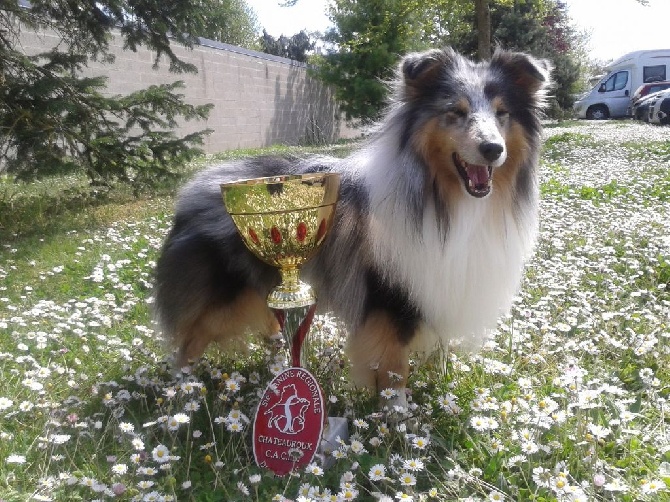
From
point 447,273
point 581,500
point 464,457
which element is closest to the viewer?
point 581,500

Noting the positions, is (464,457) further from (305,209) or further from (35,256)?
(35,256)

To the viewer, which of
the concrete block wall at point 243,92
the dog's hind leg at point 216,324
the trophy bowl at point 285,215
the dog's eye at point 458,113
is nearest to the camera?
the trophy bowl at point 285,215

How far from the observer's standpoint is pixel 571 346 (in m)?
3.23

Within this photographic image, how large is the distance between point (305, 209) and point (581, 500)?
4.80ft

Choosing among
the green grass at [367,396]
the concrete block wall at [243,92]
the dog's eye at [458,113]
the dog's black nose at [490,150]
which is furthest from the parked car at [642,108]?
the dog's black nose at [490,150]

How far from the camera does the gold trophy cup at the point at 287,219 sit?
255 centimetres

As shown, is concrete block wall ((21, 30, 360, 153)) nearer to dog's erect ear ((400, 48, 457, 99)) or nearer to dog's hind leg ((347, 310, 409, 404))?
dog's erect ear ((400, 48, 457, 99))

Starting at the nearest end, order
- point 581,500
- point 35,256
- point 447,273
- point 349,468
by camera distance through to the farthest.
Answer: point 581,500
point 349,468
point 447,273
point 35,256

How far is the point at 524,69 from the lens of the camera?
3.01 meters

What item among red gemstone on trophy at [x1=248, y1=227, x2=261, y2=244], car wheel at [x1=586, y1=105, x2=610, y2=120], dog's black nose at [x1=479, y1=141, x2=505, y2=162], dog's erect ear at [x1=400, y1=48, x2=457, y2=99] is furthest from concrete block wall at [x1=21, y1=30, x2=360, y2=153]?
car wheel at [x1=586, y1=105, x2=610, y2=120]

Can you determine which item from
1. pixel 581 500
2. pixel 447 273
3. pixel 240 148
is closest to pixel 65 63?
pixel 447 273

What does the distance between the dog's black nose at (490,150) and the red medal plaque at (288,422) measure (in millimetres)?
1173

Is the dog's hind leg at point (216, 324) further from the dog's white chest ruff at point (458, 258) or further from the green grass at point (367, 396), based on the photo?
the dog's white chest ruff at point (458, 258)

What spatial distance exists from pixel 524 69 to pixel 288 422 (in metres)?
2.00
